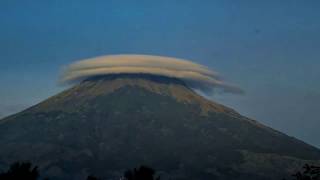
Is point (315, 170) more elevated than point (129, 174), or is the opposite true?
point (129, 174)

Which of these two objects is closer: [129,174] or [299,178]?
[299,178]

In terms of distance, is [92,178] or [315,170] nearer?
[315,170]

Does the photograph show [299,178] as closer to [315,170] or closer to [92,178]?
[315,170]

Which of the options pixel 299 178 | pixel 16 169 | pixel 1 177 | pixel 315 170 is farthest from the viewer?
pixel 16 169

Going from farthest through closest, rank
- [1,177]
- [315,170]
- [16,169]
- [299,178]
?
[16,169] < [1,177] < [299,178] < [315,170]

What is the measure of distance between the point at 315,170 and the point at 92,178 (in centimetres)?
1514

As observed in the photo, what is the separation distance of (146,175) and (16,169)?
683 cm

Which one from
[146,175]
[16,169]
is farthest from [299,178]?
[16,169]

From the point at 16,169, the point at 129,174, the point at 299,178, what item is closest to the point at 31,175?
the point at 16,169

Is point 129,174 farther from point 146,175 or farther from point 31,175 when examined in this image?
point 31,175

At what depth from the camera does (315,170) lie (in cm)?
1997

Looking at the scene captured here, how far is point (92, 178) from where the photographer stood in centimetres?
3247

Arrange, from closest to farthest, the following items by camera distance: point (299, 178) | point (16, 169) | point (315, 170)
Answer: point (315, 170), point (299, 178), point (16, 169)

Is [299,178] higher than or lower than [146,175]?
lower
